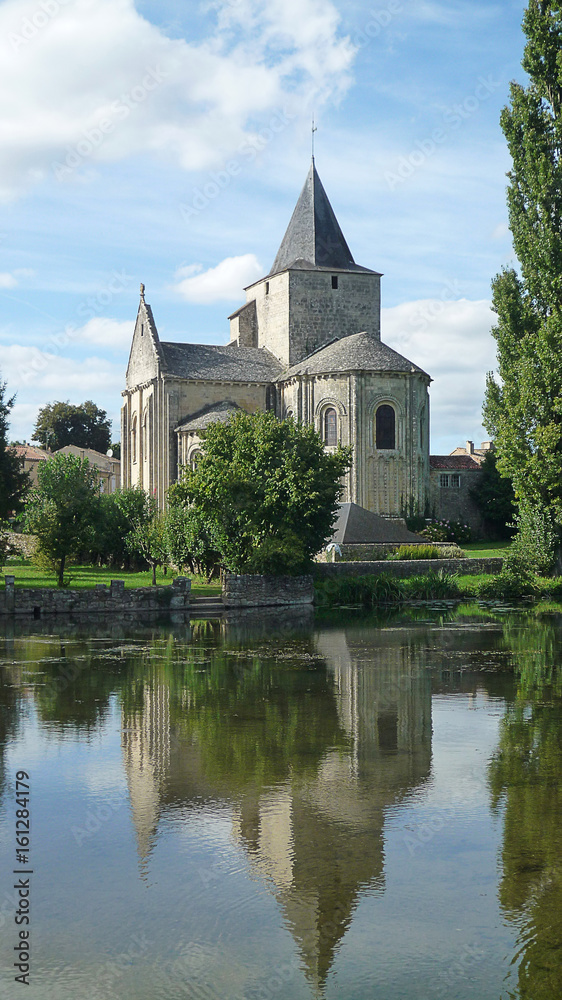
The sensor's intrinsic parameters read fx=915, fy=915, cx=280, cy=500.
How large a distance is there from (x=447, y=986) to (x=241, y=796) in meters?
3.53

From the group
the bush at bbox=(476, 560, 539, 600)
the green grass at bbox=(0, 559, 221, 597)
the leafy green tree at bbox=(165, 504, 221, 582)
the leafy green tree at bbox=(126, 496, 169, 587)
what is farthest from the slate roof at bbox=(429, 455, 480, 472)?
the leafy green tree at bbox=(165, 504, 221, 582)

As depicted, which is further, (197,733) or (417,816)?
(197,733)

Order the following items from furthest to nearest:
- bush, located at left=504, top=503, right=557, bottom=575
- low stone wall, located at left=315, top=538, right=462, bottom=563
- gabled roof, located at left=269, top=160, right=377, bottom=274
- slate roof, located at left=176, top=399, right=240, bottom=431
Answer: gabled roof, located at left=269, top=160, right=377, bottom=274
slate roof, located at left=176, top=399, right=240, bottom=431
low stone wall, located at left=315, top=538, right=462, bottom=563
bush, located at left=504, top=503, right=557, bottom=575

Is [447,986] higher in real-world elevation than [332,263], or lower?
lower

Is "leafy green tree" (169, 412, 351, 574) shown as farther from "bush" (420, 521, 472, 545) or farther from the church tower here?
the church tower

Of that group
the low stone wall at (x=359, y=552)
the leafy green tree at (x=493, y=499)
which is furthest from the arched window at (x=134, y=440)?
the low stone wall at (x=359, y=552)

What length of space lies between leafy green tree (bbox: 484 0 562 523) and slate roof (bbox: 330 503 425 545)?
783 cm

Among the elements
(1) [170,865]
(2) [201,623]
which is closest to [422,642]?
(2) [201,623]

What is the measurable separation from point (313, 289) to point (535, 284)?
913 inches

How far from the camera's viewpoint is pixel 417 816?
7.79 m

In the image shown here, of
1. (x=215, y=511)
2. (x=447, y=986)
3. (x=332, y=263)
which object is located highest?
(x=332, y=263)

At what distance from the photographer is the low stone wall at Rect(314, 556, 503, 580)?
33281mm

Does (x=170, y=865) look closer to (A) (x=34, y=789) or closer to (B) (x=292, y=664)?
(A) (x=34, y=789)

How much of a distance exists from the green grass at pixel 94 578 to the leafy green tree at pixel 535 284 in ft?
38.8
